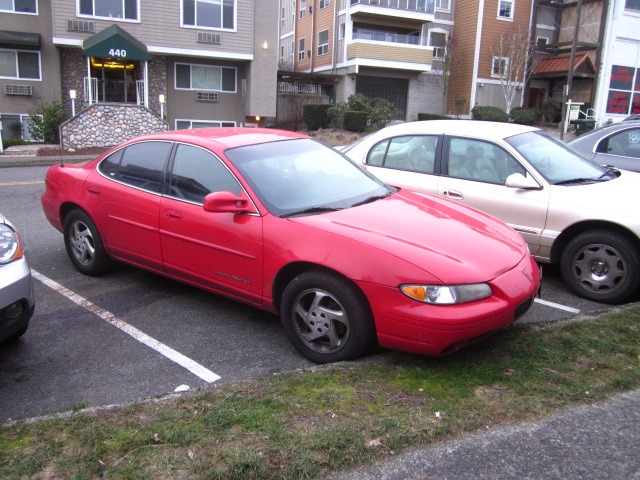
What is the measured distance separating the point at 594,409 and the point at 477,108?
30.0 metres

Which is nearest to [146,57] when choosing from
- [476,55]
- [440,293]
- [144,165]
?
[476,55]

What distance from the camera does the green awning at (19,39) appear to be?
76.6 ft

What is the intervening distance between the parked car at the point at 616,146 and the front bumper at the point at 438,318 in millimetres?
4664

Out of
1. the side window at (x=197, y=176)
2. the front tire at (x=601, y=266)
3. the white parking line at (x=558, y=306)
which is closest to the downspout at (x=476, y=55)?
the front tire at (x=601, y=266)

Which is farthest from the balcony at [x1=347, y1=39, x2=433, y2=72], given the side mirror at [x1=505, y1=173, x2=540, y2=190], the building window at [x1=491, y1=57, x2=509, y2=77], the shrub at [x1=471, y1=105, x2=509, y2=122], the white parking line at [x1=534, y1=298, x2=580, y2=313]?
the white parking line at [x1=534, y1=298, x2=580, y2=313]

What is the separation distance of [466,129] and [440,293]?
329 centimetres

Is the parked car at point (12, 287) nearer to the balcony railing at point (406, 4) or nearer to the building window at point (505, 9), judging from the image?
the balcony railing at point (406, 4)

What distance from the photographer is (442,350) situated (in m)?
3.57

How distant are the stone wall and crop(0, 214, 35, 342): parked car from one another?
18.6 m

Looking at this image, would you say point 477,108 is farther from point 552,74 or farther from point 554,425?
point 554,425

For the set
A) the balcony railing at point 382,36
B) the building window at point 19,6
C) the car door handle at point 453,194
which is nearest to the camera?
the car door handle at point 453,194

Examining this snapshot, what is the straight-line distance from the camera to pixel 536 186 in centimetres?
563

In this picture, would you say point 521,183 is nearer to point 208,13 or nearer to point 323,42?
point 208,13

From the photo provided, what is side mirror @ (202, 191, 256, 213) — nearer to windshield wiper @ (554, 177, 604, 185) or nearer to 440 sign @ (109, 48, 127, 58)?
windshield wiper @ (554, 177, 604, 185)
